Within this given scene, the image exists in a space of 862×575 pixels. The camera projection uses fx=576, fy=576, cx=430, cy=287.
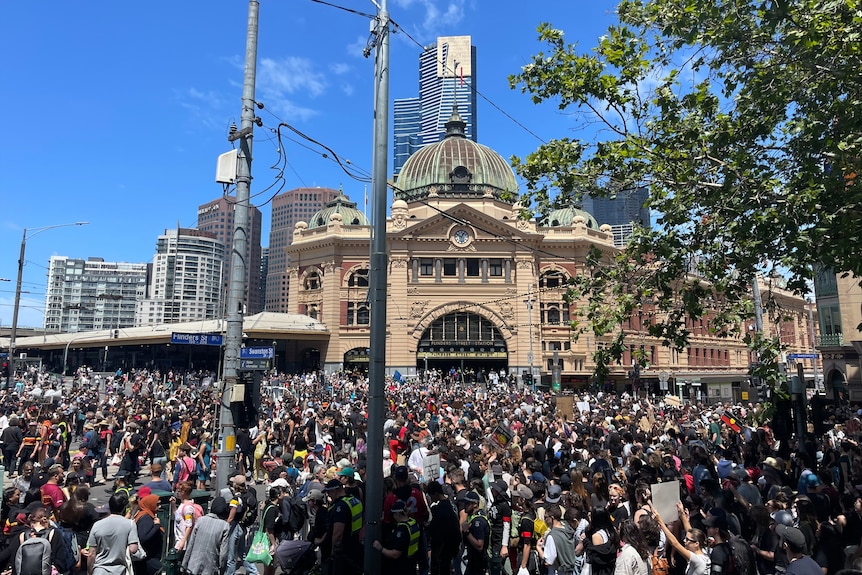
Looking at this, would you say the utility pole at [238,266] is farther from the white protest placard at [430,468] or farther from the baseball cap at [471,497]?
the baseball cap at [471,497]

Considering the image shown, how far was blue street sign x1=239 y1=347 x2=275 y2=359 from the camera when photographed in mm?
12027

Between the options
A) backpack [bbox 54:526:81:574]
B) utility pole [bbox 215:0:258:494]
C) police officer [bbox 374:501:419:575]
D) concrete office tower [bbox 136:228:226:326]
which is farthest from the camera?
concrete office tower [bbox 136:228:226:326]

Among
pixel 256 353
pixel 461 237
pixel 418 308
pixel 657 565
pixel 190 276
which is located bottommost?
pixel 657 565

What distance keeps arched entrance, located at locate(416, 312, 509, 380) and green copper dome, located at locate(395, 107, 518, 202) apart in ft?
44.6

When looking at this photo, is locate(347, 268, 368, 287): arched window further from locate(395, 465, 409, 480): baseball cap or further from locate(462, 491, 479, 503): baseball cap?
locate(462, 491, 479, 503): baseball cap

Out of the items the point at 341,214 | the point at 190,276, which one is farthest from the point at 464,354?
the point at 190,276

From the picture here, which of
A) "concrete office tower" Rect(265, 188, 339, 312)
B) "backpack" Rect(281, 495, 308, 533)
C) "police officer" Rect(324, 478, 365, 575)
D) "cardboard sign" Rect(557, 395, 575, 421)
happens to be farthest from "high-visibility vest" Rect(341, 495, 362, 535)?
"concrete office tower" Rect(265, 188, 339, 312)

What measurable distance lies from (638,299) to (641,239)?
4.00 feet

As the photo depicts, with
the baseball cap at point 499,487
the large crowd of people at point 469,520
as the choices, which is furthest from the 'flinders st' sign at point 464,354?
the baseball cap at point 499,487

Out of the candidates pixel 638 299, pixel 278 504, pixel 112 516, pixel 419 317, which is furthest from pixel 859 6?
pixel 419 317

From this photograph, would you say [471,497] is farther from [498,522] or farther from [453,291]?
Result: [453,291]

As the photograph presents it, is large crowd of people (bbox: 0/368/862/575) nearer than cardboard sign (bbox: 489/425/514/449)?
Yes

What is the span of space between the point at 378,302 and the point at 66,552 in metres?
4.87

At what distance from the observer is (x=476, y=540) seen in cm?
759
